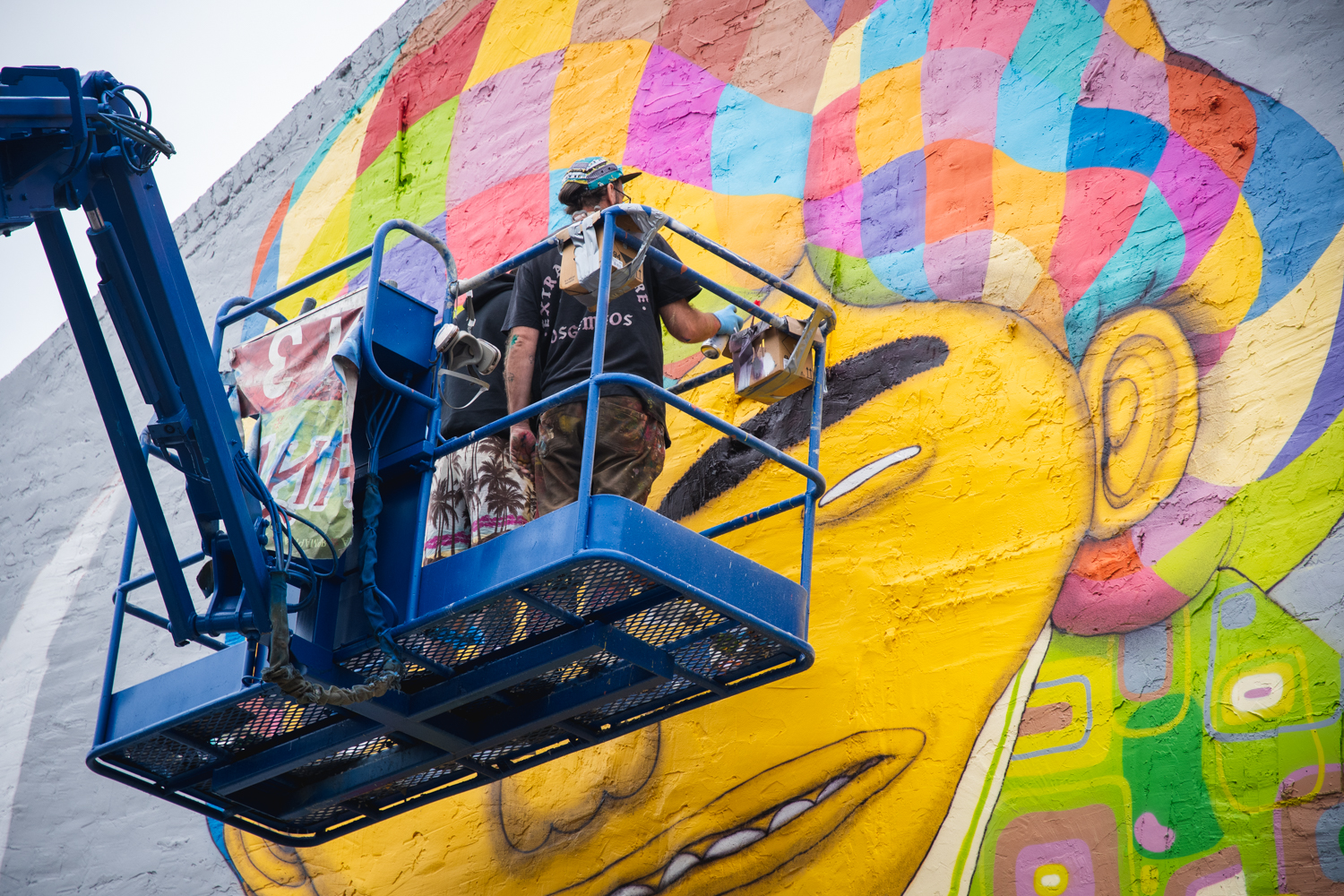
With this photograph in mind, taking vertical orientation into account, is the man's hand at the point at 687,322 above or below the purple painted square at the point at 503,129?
below

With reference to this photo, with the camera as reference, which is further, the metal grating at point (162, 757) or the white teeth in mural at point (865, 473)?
the white teeth in mural at point (865, 473)

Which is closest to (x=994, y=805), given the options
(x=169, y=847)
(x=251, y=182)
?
(x=169, y=847)

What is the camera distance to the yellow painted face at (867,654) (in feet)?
18.0

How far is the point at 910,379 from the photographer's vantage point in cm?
622

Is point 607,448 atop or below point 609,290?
below

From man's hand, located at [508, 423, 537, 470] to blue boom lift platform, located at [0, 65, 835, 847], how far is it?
389 mm

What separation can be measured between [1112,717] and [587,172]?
3.13m

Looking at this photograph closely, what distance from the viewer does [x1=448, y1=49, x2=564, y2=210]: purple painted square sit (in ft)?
28.5

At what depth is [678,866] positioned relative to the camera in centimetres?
596

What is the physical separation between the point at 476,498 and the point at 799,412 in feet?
6.56

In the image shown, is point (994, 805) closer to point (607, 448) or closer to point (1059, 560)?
point (1059, 560)

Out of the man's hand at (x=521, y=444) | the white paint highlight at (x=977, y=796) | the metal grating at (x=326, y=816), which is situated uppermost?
the man's hand at (x=521, y=444)

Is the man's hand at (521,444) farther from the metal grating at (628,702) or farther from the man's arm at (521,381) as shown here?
the metal grating at (628,702)

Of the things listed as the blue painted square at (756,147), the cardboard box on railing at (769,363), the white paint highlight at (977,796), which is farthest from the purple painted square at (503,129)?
the white paint highlight at (977,796)
